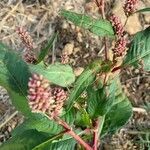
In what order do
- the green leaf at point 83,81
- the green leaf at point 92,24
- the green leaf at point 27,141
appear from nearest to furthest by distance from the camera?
the green leaf at point 83,81 → the green leaf at point 27,141 → the green leaf at point 92,24

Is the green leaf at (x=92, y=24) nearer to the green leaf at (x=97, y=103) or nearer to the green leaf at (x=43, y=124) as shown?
the green leaf at (x=97, y=103)

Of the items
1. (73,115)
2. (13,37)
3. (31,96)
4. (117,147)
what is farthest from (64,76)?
(13,37)

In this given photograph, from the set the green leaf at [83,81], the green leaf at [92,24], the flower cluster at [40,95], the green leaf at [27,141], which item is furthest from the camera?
the green leaf at [92,24]

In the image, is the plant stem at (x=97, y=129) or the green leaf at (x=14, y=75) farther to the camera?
the plant stem at (x=97, y=129)

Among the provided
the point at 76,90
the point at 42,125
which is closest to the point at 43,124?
the point at 42,125

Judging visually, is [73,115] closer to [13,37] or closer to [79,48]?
[79,48]

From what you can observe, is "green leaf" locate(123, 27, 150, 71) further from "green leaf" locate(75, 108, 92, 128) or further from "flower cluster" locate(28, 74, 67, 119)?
"flower cluster" locate(28, 74, 67, 119)

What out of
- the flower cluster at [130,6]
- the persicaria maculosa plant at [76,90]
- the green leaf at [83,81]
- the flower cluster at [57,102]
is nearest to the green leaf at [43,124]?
the persicaria maculosa plant at [76,90]
